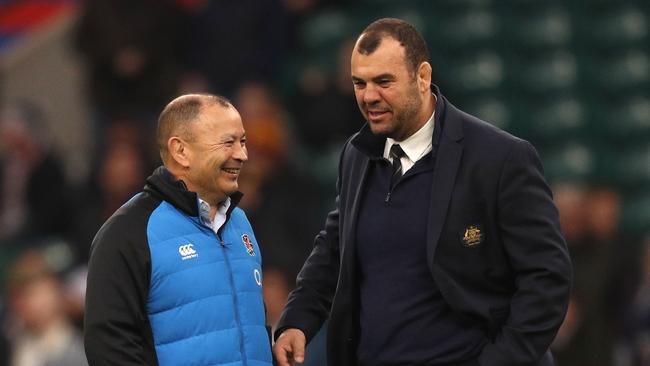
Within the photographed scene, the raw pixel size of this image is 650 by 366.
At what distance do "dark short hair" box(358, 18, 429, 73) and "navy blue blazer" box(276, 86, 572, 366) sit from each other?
22 cm

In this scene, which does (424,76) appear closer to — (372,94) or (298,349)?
(372,94)

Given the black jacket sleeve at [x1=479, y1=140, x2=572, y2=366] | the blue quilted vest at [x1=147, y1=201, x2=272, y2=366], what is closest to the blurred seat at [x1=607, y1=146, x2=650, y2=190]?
the black jacket sleeve at [x1=479, y1=140, x2=572, y2=366]

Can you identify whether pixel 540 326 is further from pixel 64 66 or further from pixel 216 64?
pixel 64 66

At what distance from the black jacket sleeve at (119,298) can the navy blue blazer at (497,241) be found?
741 mm

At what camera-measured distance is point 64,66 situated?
11.0m

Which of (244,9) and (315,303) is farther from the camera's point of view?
(244,9)

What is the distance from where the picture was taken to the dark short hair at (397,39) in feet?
14.4

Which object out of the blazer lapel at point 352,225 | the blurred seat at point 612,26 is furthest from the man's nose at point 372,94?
the blurred seat at point 612,26

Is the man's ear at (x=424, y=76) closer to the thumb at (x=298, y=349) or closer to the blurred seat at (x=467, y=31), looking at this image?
the thumb at (x=298, y=349)

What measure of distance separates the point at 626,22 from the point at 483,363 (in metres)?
7.14

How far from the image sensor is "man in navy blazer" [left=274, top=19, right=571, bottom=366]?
14.3 feet

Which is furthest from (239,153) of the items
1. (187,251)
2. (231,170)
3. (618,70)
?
(618,70)

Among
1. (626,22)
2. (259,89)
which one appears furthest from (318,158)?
(626,22)

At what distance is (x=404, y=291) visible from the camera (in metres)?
4.45
